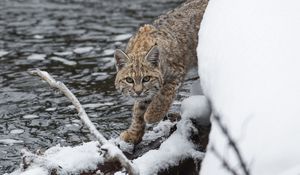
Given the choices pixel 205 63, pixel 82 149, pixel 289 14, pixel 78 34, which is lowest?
pixel 78 34

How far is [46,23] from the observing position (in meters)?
12.7

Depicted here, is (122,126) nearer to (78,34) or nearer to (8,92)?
(8,92)

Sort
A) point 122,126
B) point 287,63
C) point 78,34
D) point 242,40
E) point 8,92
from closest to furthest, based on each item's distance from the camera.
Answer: point 287,63
point 242,40
point 122,126
point 8,92
point 78,34

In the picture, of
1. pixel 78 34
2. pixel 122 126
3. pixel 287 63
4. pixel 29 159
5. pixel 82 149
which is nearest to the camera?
pixel 287 63

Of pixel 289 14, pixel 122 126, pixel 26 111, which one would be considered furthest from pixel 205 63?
pixel 26 111

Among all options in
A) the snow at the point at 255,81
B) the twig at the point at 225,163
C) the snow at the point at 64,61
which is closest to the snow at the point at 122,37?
the snow at the point at 64,61

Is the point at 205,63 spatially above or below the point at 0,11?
above

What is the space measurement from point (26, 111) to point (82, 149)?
2.86 meters

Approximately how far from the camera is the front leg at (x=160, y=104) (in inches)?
233

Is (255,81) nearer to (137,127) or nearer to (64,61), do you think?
(137,127)

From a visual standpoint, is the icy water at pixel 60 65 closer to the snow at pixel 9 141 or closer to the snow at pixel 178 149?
the snow at pixel 9 141

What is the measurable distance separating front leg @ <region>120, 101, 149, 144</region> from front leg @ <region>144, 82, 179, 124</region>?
17 cm

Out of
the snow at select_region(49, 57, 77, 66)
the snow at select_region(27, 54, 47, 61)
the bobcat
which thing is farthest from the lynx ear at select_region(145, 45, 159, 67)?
the snow at select_region(27, 54, 47, 61)

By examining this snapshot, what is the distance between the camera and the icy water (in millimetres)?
7434
